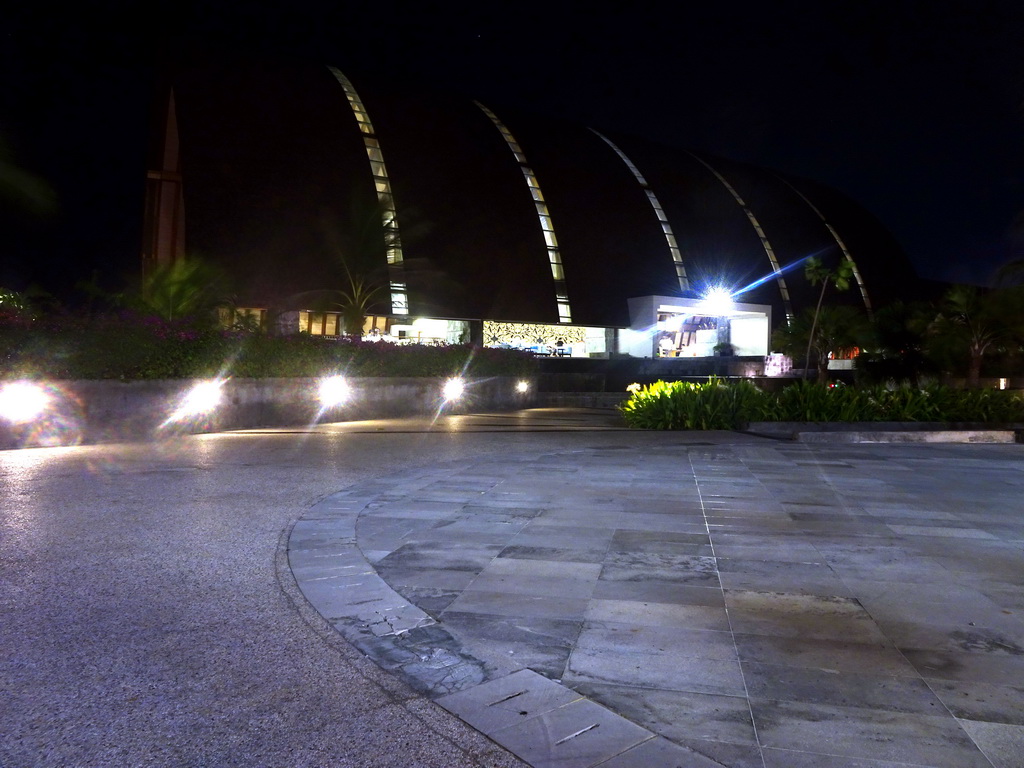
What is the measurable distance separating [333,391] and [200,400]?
4051mm

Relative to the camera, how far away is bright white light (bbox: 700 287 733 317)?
44.2 m

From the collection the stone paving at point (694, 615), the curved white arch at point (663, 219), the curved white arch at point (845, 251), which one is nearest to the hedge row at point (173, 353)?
the stone paving at point (694, 615)

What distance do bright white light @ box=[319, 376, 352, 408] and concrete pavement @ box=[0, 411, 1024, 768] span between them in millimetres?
9846

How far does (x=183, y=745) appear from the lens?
2.68m

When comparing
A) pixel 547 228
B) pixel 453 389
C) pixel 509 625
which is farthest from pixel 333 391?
pixel 547 228

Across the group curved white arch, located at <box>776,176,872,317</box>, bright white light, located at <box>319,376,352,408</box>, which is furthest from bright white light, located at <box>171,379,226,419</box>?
curved white arch, located at <box>776,176,872,317</box>

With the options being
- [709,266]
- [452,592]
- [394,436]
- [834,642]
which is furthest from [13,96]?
[709,266]

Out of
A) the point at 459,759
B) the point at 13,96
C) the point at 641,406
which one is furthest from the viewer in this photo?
the point at 641,406

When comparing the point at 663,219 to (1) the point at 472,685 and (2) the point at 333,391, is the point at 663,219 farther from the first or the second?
(1) the point at 472,685

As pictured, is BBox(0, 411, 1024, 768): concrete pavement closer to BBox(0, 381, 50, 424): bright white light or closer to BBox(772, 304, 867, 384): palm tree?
BBox(0, 381, 50, 424): bright white light

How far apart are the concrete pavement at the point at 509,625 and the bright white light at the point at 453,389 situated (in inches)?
539

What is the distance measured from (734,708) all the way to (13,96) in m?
14.5

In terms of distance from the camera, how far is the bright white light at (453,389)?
73.2ft

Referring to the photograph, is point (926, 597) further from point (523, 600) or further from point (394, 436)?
point (394, 436)
